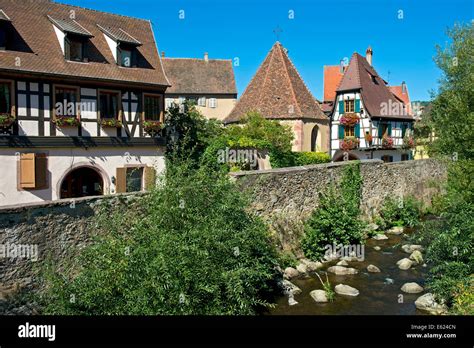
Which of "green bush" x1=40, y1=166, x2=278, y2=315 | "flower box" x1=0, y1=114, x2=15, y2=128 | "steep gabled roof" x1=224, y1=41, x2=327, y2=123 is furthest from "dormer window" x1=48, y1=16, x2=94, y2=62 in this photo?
"steep gabled roof" x1=224, y1=41, x2=327, y2=123

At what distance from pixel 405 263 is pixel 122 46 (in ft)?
43.5

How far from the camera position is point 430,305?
Result: 33.8 feet

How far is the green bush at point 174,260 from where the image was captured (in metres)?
8.15

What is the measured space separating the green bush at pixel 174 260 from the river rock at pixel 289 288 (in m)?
0.39

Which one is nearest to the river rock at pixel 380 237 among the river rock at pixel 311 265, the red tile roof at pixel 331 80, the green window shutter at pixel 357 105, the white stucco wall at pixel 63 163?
the river rock at pixel 311 265

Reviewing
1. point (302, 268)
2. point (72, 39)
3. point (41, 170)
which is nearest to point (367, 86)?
point (302, 268)

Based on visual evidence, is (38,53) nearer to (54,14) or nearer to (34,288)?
(54,14)

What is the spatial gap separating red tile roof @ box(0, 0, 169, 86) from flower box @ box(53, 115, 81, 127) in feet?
4.65

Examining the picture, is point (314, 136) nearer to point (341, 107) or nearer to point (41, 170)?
point (341, 107)

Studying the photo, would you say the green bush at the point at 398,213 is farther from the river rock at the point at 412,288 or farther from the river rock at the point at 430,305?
the river rock at the point at 430,305

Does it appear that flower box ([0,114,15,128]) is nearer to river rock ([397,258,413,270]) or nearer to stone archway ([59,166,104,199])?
stone archway ([59,166,104,199])

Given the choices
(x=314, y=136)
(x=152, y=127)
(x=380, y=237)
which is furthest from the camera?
(x=314, y=136)
